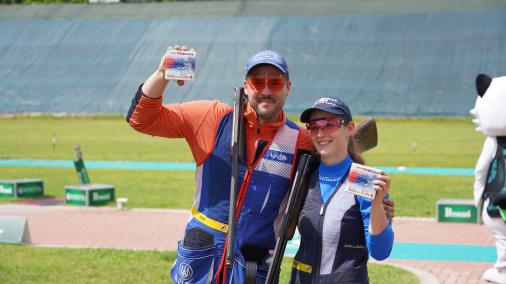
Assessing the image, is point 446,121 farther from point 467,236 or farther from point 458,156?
point 467,236

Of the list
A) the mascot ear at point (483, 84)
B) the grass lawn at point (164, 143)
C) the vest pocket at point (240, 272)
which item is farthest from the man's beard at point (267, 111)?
the grass lawn at point (164, 143)

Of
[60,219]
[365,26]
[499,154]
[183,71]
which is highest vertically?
[365,26]

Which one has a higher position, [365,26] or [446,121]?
[365,26]

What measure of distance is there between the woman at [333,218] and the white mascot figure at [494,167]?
4.37 m

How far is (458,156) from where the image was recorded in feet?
76.4

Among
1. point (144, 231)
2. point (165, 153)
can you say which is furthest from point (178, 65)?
point (165, 153)

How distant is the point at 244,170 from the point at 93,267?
5033 mm

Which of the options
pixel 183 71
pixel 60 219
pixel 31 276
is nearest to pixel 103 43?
A: pixel 60 219

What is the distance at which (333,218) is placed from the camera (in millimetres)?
4391

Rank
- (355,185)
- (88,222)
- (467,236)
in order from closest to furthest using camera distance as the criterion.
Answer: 1. (355,185)
2. (467,236)
3. (88,222)

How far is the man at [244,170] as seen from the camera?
4.64m

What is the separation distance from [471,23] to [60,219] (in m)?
36.7

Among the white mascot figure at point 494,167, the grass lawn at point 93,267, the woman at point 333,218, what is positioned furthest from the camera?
the grass lawn at point 93,267

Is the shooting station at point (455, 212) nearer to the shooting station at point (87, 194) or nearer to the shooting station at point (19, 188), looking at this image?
the shooting station at point (87, 194)
